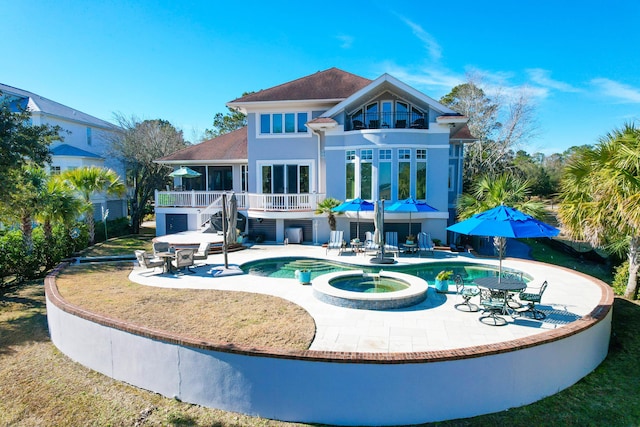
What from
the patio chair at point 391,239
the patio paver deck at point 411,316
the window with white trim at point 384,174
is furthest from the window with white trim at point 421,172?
the patio paver deck at point 411,316

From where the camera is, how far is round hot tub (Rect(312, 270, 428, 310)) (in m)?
10.7

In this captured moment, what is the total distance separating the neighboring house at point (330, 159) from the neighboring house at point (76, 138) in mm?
11089

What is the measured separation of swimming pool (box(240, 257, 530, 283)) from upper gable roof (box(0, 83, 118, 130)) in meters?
26.2

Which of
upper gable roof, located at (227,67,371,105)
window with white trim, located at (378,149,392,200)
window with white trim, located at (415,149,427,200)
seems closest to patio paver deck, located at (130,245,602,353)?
window with white trim, located at (415,149,427,200)

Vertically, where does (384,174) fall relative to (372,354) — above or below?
above

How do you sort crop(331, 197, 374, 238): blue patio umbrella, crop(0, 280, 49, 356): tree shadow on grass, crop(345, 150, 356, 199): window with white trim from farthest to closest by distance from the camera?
1. crop(345, 150, 356, 199): window with white trim
2. crop(331, 197, 374, 238): blue patio umbrella
3. crop(0, 280, 49, 356): tree shadow on grass

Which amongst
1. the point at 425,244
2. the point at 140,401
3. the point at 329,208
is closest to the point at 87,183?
the point at 329,208

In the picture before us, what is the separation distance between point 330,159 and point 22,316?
15.7m

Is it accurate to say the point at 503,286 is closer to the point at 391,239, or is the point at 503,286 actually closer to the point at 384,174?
the point at 391,239

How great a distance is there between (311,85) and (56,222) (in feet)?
54.4

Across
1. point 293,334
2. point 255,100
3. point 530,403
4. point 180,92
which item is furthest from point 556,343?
point 180,92

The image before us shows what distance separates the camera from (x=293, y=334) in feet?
28.7

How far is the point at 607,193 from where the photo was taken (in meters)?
12.0

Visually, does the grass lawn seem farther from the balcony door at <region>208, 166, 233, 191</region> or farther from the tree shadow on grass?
the balcony door at <region>208, 166, 233, 191</region>
